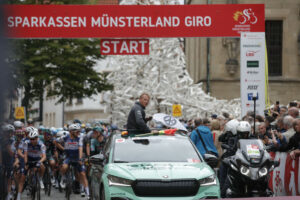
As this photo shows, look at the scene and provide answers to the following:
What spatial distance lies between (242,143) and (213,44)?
98.4 ft

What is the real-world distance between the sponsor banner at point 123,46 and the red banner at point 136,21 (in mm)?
406

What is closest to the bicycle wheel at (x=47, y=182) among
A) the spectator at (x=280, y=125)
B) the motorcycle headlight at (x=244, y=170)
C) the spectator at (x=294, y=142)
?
the spectator at (x=280, y=125)

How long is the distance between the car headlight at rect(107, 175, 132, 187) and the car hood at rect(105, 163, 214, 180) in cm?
4

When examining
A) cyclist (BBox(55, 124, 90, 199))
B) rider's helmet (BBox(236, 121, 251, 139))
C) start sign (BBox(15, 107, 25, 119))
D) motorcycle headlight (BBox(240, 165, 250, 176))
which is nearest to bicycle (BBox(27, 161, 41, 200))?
cyclist (BBox(55, 124, 90, 199))

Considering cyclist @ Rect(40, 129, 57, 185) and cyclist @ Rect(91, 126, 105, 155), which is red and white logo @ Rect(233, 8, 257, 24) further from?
cyclist @ Rect(40, 129, 57, 185)

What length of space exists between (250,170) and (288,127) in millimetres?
2041

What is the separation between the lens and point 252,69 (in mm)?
17344

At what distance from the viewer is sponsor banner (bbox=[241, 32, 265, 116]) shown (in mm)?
16750

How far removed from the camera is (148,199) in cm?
828

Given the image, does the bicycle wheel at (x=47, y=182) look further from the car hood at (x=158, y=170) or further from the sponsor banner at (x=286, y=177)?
the car hood at (x=158, y=170)

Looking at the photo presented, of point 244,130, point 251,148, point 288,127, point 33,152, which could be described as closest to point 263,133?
point 288,127

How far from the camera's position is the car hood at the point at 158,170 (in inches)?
333

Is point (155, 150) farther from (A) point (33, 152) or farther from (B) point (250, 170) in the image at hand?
(A) point (33, 152)

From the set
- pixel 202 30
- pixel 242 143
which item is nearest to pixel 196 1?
pixel 202 30
